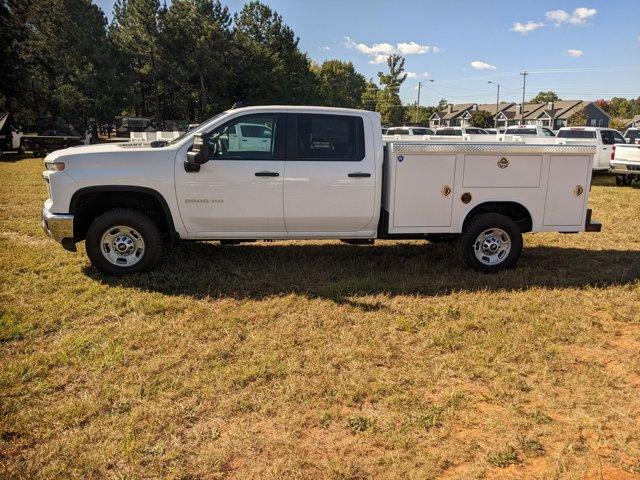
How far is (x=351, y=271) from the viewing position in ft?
21.1

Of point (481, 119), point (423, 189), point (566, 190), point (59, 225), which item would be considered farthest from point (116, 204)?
point (481, 119)

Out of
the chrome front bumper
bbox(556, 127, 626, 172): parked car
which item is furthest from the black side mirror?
bbox(556, 127, 626, 172): parked car

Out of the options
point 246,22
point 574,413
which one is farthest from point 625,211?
point 246,22

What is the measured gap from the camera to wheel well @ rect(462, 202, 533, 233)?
6.25 m

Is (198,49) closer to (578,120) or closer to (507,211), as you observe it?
(507,211)

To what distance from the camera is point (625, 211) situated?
1076cm

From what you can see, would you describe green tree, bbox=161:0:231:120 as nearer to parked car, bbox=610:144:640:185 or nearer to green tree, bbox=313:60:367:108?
parked car, bbox=610:144:640:185

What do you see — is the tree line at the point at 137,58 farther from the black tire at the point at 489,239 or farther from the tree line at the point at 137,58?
the black tire at the point at 489,239

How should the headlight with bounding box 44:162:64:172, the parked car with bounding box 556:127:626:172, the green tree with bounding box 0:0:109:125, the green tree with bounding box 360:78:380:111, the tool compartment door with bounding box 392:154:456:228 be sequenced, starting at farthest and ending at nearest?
the green tree with bounding box 360:78:380:111 < the green tree with bounding box 0:0:109:125 < the parked car with bounding box 556:127:626:172 < the tool compartment door with bounding box 392:154:456:228 < the headlight with bounding box 44:162:64:172

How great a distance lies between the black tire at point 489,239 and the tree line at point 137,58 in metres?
40.3

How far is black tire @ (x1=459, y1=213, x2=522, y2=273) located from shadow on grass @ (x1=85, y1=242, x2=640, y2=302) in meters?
0.13

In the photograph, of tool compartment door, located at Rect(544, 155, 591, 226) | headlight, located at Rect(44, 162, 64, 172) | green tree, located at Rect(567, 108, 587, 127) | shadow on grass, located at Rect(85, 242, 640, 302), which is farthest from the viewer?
green tree, located at Rect(567, 108, 587, 127)

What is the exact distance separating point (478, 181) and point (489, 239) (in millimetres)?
777

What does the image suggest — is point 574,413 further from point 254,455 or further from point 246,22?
point 246,22
